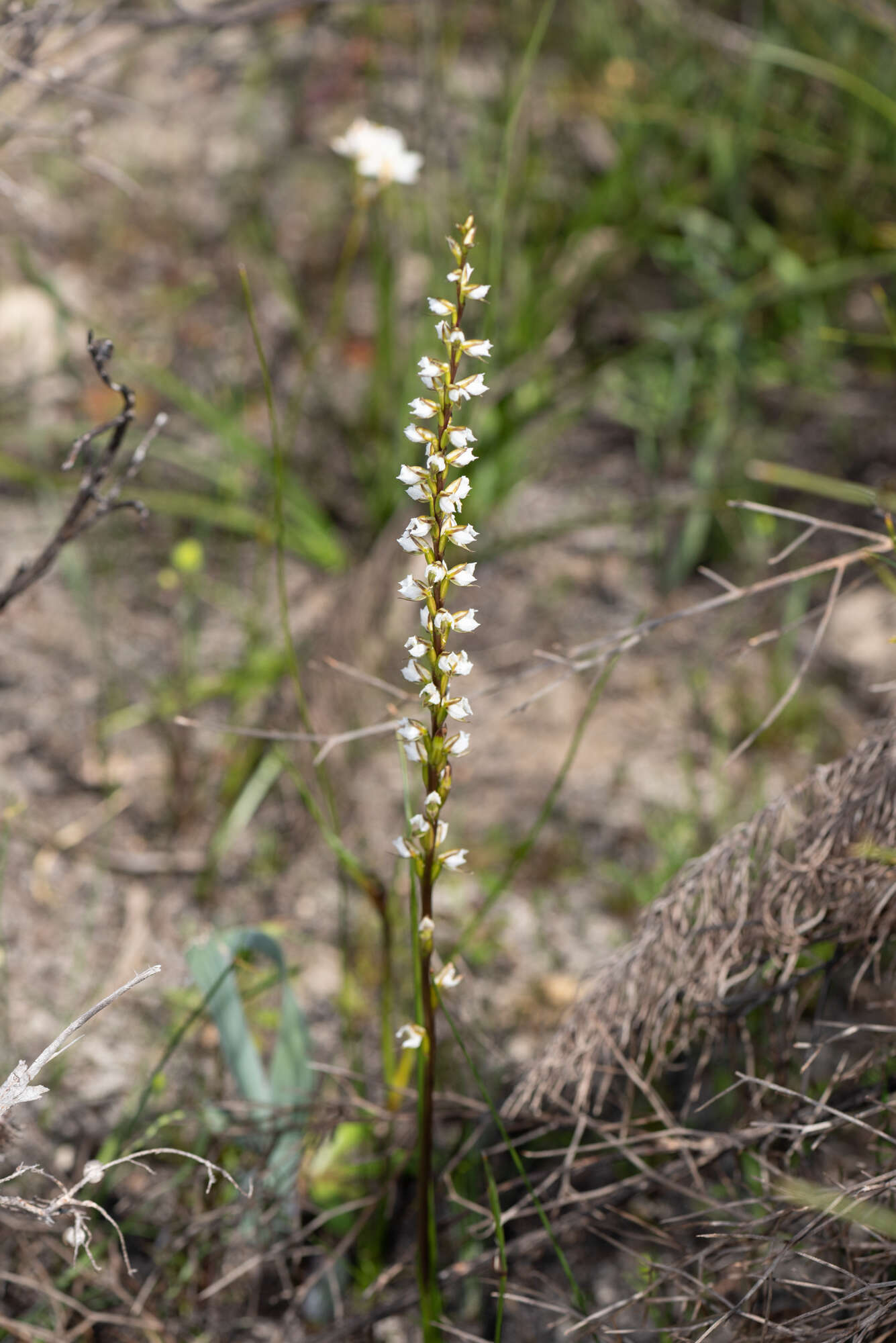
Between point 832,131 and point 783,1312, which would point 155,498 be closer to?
point 783,1312

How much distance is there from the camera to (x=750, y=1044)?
1.24m

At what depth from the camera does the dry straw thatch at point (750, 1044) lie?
111cm

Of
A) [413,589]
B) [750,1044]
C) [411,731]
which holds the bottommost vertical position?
[750,1044]

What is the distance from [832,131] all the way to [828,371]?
0.89 meters

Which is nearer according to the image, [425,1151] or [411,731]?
[411,731]

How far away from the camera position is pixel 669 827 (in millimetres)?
1879

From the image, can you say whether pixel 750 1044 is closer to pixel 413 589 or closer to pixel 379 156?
pixel 413 589

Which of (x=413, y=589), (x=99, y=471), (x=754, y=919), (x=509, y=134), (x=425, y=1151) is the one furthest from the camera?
(x=509, y=134)

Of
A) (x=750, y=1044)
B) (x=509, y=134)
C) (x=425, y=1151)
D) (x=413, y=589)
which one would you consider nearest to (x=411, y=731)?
(x=413, y=589)

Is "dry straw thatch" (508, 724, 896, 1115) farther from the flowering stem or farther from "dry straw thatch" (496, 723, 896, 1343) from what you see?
the flowering stem

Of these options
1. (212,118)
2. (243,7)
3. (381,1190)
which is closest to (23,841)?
(381,1190)

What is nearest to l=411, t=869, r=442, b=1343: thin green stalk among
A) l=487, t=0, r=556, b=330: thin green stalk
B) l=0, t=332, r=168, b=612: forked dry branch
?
l=0, t=332, r=168, b=612: forked dry branch

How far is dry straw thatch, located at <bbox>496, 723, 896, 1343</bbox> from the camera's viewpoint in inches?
43.6

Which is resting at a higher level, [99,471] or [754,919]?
[99,471]
